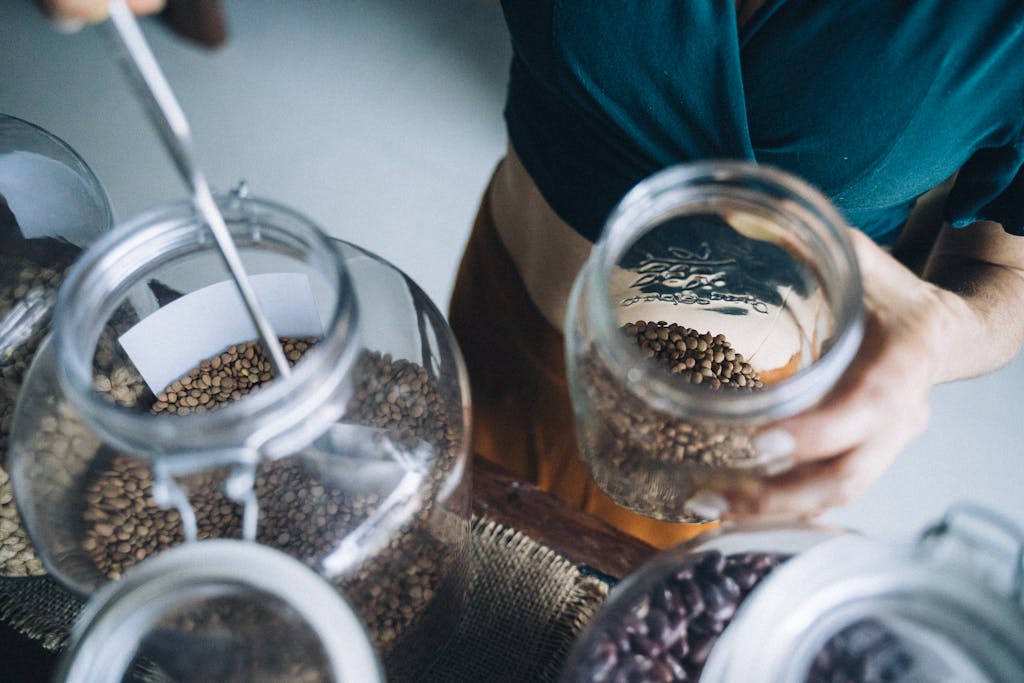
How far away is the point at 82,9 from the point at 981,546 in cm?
36

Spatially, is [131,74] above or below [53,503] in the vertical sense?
above

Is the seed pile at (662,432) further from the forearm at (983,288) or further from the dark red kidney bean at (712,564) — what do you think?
the forearm at (983,288)

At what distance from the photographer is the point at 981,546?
0.97ft

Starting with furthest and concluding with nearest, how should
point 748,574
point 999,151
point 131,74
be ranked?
point 999,151
point 748,574
point 131,74

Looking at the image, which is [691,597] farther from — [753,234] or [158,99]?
[158,99]

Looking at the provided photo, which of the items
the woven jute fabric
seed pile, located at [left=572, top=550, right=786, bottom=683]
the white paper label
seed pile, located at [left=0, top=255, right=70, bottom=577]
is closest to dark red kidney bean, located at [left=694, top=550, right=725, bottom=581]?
seed pile, located at [left=572, top=550, right=786, bottom=683]

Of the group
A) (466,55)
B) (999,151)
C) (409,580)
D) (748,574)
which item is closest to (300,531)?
(409,580)

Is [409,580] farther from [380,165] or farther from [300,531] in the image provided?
[380,165]

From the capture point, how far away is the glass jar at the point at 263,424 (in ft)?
1.06

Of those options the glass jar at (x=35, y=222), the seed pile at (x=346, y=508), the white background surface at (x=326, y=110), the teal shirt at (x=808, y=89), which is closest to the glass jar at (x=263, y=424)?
the seed pile at (x=346, y=508)

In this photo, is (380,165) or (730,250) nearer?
(730,250)

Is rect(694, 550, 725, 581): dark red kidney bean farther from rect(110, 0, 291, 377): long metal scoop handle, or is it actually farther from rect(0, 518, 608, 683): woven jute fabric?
rect(110, 0, 291, 377): long metal scoop handle

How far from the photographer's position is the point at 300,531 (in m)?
0.38

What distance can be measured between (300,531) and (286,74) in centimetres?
146
